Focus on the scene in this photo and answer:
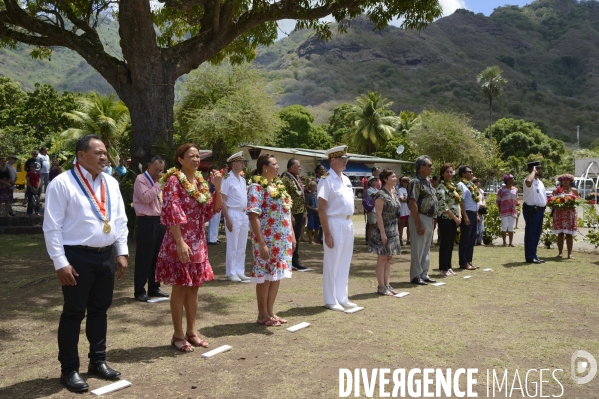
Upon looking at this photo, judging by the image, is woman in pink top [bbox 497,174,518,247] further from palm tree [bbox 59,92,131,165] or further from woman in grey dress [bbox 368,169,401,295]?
palm tree [bbox 59,92,131,165]

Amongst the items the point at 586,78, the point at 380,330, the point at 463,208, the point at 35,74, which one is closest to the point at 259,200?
the point at 380,330

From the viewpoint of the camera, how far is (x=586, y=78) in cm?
16938

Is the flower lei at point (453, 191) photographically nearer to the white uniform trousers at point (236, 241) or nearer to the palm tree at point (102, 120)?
the white uniform trousers at point (236, 241)

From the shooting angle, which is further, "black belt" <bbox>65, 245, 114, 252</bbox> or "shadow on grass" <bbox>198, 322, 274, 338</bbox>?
"shadow on grass" <bbox>198, 322, 274, 338</bbox>

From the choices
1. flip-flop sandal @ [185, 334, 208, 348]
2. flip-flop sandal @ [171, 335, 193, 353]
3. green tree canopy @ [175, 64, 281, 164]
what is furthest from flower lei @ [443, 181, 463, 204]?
green tree canopy @ [175, 64, 281, 164]

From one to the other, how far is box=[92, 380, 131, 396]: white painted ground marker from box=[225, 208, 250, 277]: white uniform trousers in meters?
4.62

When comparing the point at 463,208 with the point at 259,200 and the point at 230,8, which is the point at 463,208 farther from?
the point at 230,8

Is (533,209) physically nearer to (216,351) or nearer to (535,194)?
(535,194)

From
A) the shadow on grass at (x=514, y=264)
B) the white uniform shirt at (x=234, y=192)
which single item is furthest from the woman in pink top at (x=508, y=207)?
the white uniform shirt at (x=234, y=192)

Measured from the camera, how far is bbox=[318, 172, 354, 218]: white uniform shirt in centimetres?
690

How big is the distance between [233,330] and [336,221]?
188cm

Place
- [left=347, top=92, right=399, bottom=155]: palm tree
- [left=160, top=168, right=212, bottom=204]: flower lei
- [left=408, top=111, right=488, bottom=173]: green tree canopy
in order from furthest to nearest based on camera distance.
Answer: [left=347, top=92, right=399, bottom=155]: palm tree
[left=408, top=111, right=488, bottom=173]: green tree canopy
[left=160, top=168, right=212, bottom=204]: flower lei

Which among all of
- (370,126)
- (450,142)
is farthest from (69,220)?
(370,126)

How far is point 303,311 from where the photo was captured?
23.3ft
